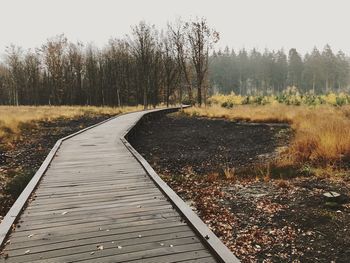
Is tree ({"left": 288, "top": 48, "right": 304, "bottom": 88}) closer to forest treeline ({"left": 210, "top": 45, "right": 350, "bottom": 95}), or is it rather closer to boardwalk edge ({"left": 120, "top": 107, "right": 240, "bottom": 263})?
forest treeline ({"left": 210, "top": 45, "right": 350, "bottom": 95})

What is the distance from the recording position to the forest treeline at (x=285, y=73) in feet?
267

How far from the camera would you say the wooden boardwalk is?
12.2 ft

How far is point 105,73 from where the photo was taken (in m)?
53.4

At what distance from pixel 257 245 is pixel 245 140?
31.7ft

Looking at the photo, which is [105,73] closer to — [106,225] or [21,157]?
[21,157]

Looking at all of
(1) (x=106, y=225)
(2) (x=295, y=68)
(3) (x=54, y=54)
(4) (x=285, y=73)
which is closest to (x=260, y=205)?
(1) (x=106, y=225)

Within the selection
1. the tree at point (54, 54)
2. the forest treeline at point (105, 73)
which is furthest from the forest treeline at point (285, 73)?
the tree at point (54, 54)

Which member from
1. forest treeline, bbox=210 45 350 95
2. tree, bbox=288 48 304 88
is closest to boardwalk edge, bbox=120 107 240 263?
forest treeline, bbox=210 45 350 95

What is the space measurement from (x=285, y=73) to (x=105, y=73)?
181 ft

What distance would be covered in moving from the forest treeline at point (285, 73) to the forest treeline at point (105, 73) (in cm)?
3080

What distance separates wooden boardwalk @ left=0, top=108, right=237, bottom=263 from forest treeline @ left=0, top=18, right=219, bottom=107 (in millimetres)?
34704

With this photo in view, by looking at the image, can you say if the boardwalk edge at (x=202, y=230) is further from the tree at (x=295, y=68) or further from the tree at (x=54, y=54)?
the tree at (x=295, y=68)

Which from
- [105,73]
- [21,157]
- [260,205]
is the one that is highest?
[105,73]

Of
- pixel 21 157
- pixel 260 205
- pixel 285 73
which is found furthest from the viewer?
pixel 285 73
